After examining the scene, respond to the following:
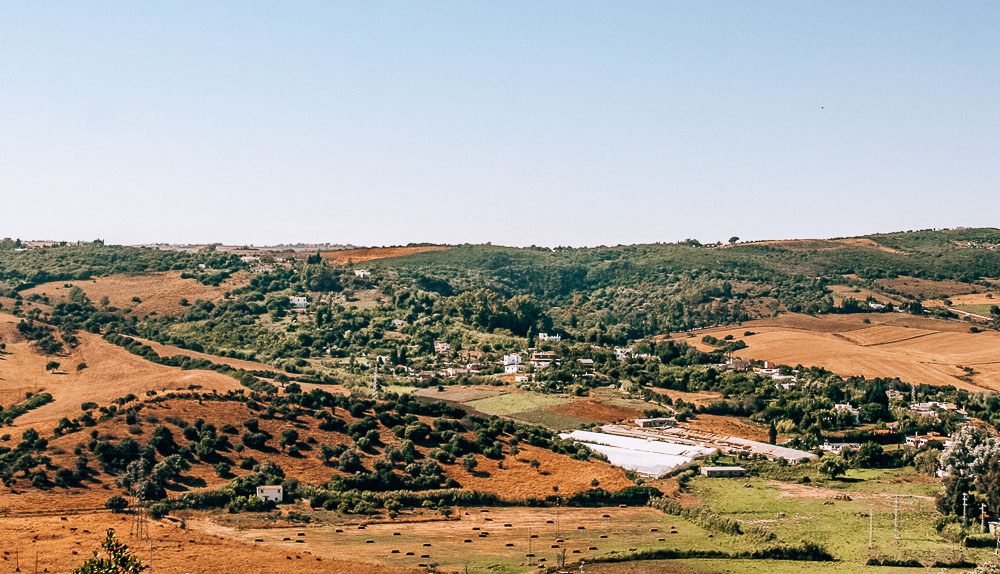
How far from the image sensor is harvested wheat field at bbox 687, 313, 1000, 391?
372ft

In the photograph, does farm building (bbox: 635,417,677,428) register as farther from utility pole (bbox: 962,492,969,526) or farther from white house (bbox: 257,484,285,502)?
white house (bbox: 257,484,285,502)

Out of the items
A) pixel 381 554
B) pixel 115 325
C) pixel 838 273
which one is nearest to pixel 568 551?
pixel 381 554

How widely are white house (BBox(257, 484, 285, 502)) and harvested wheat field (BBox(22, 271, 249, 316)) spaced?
7999cm

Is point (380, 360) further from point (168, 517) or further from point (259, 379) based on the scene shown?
point (168, 517)

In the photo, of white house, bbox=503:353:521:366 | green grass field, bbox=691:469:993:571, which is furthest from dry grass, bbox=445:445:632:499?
white house, bbox=503:353:521:366

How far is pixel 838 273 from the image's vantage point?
183250 mm

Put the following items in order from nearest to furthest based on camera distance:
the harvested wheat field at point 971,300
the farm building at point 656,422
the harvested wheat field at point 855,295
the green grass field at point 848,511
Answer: the green grass field at point 848,511 < the farm building at point 656,422 < the harvested wheat field at point 971,300 < the harvested wheat field at point 855,295

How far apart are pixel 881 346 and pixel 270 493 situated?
3615 inches

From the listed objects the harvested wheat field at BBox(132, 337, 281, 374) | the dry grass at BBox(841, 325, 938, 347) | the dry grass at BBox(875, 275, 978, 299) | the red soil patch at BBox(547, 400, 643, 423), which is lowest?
the red soil patch at BBox(547, 400, 643, 423)

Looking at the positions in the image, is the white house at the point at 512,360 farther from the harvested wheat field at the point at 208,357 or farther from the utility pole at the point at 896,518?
the utility pole at the point at 896,518

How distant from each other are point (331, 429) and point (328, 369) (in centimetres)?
3724

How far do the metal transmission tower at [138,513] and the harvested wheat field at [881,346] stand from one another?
259ft

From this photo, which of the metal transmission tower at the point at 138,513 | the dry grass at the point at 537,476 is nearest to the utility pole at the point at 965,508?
the dry grass at the point at 537,476

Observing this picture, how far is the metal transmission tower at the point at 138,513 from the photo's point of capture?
53.1 m
